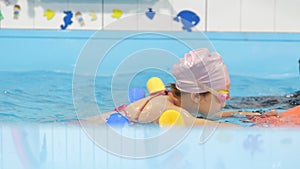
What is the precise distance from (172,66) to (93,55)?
13.9 inches

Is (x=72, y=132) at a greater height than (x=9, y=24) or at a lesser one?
lesser

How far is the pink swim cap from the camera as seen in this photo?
2027 millimetres

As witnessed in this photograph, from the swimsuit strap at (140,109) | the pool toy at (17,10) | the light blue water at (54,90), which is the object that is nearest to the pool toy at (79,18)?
the pool toy at (17,10)

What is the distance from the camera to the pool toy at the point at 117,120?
184cm

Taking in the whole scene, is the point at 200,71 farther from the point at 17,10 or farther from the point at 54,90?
the point at 17,10

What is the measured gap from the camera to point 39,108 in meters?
2.88

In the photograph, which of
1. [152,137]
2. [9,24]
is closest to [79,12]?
[9,24]

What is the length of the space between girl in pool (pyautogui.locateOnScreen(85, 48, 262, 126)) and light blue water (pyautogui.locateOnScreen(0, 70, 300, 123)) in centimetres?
25

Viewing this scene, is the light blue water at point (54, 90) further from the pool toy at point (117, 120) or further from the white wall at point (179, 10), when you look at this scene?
the white wall at point (179, 10)

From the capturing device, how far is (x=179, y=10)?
13.7 feet

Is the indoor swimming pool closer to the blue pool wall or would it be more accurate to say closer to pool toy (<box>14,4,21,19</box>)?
the blue pool wall

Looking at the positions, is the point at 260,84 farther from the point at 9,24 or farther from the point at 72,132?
the point at 72,132

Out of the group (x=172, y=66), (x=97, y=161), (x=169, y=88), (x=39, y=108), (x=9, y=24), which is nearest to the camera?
(x=97, y=161)

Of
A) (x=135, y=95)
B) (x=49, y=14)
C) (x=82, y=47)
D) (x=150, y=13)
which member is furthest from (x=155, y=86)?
(x=49, y=14)
